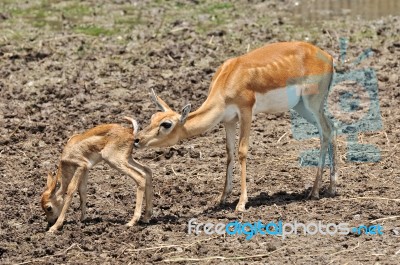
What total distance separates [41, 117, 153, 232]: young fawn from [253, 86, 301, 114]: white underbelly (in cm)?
112

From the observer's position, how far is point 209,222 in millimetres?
8398

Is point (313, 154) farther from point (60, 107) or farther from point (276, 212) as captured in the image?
point (60, 107)

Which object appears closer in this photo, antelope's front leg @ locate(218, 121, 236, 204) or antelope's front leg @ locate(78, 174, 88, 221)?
antelope's front leg @ locate(78, 174, 88, 221)

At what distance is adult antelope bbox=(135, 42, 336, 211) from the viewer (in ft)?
28.1

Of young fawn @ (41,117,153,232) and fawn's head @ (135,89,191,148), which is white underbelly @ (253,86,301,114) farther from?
young fawn @ (41,117,153,232)

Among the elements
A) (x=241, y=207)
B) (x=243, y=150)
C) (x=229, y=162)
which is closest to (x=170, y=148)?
(x=229, y=162)

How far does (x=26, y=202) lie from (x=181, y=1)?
28.2 feet

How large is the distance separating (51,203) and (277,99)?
215cm

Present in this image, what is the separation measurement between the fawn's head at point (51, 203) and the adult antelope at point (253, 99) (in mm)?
822

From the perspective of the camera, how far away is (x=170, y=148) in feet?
34.3

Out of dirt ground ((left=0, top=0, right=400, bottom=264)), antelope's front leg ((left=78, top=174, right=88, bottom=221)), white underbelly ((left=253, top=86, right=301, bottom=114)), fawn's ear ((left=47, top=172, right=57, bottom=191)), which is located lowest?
dirt ground ((left=0, top=0, right=400, bottom=264))

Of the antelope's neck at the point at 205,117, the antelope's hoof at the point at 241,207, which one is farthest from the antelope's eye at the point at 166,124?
the antelope's hoof at the point at 241,207

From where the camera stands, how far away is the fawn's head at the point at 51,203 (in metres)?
8.48

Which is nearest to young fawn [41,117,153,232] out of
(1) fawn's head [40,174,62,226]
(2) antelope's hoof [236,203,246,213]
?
(1) fawn's head [40,174,62,226]
